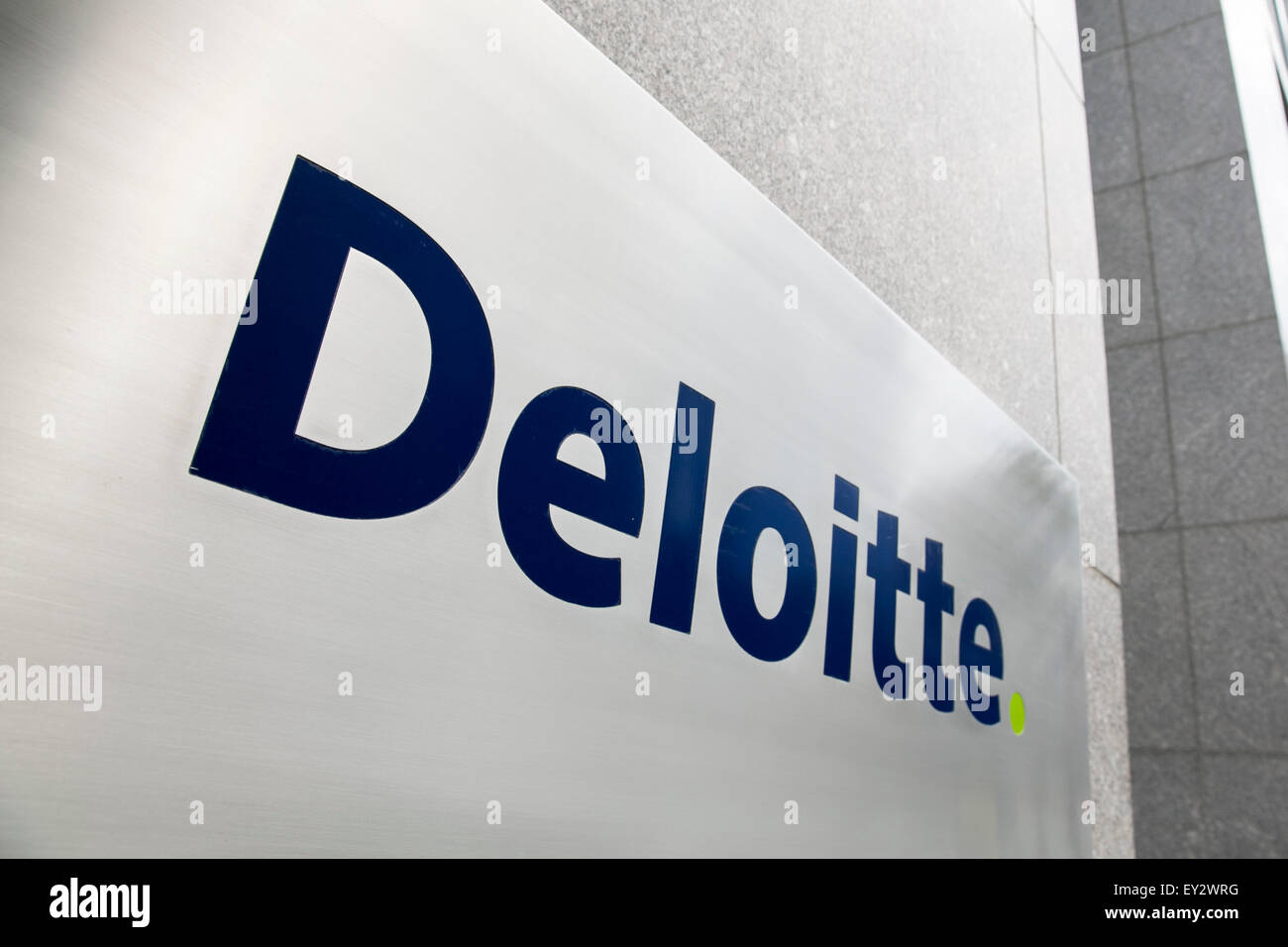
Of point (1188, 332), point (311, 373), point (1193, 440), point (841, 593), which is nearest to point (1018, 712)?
point (841, 593)

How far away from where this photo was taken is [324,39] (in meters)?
0.56

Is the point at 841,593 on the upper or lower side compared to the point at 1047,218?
lower

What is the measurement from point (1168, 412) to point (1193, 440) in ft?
0.40

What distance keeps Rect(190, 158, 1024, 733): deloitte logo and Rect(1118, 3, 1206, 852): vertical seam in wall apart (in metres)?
2.09

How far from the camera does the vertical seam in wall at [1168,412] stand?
2469 millimetres

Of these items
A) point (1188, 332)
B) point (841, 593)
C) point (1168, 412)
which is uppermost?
point (1188, 332)

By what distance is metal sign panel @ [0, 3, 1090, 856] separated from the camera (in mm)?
436

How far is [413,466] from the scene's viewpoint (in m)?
0.56

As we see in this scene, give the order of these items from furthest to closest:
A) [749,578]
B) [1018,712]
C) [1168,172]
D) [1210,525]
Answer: [1168,172]
[1210,525]
[1018,712]
[749,578]

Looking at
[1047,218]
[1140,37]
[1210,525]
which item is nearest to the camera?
[1047,218]

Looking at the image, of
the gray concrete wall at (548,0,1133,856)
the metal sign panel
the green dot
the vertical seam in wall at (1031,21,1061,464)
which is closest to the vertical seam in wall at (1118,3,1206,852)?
the gray concrete wall at (548,0,1133,856)

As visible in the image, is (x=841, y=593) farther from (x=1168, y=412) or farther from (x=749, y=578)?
(x=1168, y=412)

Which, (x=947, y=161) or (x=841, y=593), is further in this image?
(x=947, y=161)
